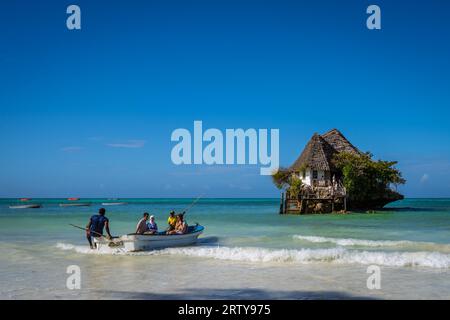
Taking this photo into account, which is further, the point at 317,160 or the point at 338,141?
the point at 338,141

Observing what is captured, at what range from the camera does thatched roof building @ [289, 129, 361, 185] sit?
124 ft

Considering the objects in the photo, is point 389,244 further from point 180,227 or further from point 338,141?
point 338,141

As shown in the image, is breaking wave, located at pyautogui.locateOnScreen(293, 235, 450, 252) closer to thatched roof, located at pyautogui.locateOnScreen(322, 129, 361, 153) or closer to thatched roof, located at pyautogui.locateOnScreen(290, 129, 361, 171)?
thatched roof, located at pyautogui.locateOnScreen(290, 129, 361, 171)

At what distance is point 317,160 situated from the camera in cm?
3781

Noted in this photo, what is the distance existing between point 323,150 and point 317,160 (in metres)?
1.28

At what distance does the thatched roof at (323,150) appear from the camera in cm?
3764

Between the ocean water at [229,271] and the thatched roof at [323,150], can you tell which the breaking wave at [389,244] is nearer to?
the ocean water at [229,271]

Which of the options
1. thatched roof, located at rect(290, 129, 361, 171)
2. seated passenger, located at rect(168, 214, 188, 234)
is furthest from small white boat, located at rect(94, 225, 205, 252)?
thatched roof, located at rect(290, 129, 361, 171)

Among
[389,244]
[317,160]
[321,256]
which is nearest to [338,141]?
[317,160]

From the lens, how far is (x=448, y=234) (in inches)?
832

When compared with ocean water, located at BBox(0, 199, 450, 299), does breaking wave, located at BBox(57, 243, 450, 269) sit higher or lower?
higher

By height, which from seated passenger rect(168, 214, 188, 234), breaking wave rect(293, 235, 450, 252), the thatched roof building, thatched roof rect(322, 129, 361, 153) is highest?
thatched roof rect(322, 129, 361, 153)

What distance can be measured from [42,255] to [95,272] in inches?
165
